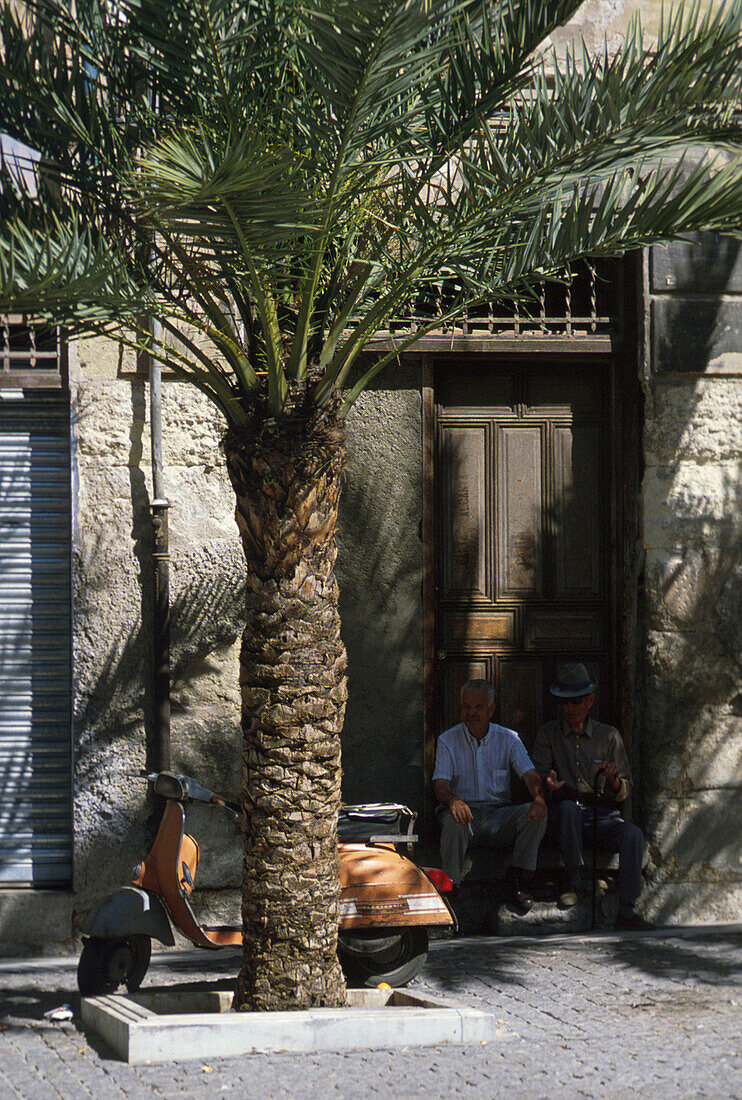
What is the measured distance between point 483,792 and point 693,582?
5.95 ft

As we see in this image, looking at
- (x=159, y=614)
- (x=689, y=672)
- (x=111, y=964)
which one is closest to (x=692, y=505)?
(x=689, y=672)

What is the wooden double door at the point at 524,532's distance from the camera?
755cm

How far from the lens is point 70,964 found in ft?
Result: 20.9

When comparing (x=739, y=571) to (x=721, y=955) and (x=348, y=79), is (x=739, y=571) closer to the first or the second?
(x=721, y=955)

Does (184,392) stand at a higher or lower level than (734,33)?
lower

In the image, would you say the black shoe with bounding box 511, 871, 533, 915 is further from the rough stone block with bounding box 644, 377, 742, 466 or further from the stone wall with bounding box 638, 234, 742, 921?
the rough stone block with bounding box 644, 377, 742, 466

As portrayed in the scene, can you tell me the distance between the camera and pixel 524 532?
25.0 ft

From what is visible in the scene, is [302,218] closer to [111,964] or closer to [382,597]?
[111,964]

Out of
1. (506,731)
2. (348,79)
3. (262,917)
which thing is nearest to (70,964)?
(262,917)

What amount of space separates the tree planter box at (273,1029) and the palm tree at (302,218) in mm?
186

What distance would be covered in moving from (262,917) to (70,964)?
214 centimetres

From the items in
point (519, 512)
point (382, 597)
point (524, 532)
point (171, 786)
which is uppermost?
point (519, 512)

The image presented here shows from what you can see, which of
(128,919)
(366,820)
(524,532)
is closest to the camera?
(128,919)

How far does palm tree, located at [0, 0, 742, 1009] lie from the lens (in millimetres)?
4309
